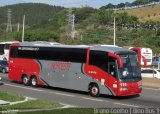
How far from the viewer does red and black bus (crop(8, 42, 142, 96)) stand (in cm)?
2295

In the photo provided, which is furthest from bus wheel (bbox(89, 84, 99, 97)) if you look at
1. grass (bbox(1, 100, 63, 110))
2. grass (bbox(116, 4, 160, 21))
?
grass (bbox(116, 4, 160, 21))

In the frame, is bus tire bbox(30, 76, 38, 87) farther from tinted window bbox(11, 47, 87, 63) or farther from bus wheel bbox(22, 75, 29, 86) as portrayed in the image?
tinted window bbox(11, 47, 87, 63)

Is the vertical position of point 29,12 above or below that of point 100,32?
above

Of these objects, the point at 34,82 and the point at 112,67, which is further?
the point at 34,82

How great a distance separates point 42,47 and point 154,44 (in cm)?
5815

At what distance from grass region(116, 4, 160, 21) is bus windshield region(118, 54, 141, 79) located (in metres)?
104

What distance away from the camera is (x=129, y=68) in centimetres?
2303

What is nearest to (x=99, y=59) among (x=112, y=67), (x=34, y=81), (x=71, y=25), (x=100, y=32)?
(x=112, y=67)

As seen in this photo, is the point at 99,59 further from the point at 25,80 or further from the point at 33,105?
the point at 25,80

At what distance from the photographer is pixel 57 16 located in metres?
147

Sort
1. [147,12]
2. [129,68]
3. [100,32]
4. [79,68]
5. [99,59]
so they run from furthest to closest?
[147,12] → [100,32] → [79,68] → [99,59] → [129,68]

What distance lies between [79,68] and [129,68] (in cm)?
350

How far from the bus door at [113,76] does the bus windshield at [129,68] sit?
316mm

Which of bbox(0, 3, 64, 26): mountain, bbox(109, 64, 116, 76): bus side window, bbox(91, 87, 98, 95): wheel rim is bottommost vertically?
bbox(91, 87, 98, 95): wheel rim
